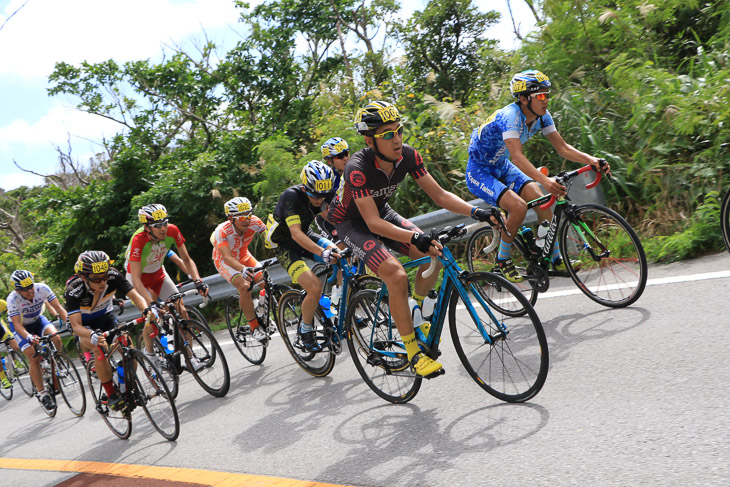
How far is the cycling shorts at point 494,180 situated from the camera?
240 inches

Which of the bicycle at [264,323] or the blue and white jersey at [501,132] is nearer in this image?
the blue and white jersey at [501,132]

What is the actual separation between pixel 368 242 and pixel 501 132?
7.11 ft

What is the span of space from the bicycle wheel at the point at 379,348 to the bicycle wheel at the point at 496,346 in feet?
1.78

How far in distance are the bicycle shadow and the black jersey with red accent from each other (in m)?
1.78

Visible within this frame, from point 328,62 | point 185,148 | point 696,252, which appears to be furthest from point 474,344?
point 328,62

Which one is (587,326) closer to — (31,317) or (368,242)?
(368,242)

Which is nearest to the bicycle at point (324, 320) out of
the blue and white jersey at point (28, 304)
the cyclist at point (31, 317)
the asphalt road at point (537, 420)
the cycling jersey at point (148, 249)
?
the asphalt road at point (537, 420)

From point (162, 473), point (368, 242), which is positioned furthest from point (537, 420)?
point (162, 473)

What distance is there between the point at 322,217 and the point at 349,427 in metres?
3.25

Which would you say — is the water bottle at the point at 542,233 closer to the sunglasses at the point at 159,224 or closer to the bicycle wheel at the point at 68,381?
the sunglasses at the point at 159,224

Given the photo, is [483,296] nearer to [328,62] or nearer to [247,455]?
[247,455]

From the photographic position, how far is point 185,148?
1700 centimetres

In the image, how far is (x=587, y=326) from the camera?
5.24m

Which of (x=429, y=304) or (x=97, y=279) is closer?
(x=429, y=304)
